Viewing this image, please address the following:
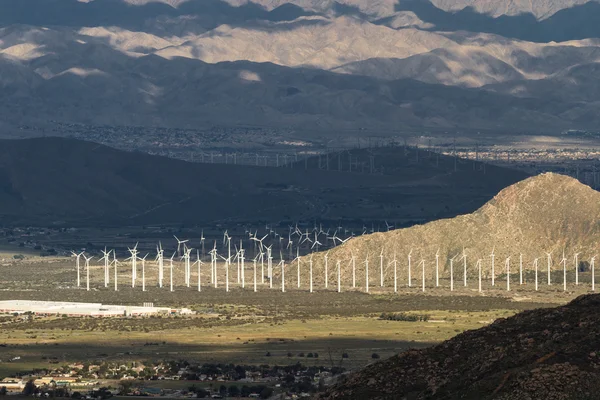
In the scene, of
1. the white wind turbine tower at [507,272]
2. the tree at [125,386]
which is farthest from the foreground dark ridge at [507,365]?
the white wind turbine tower at [507,272]

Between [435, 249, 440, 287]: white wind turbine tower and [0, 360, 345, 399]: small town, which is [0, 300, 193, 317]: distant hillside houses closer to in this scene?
[435, 249, 440, 287]: white wind turbine tower

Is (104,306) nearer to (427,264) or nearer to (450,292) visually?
(450,292)

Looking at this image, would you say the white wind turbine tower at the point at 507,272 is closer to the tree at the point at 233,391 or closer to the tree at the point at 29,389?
the tree at the point at 233,391

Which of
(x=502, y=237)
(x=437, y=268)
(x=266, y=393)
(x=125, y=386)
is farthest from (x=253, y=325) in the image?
(x=502, y=237)

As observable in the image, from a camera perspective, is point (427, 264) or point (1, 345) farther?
point (427, 264)

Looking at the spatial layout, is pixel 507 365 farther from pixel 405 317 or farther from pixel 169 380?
pixel 405 317

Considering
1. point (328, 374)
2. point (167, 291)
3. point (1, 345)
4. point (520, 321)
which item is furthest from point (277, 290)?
point (520, 321)
